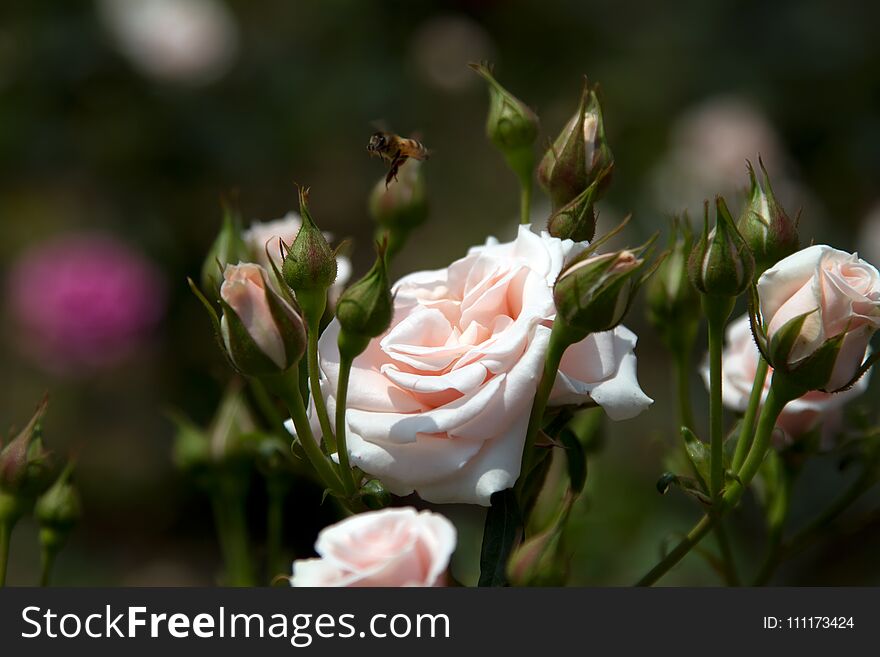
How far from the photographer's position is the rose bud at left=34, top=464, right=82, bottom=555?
900 mm

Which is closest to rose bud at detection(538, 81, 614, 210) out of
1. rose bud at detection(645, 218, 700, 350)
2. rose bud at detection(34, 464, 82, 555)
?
Result: rose bud at detection(645, 218, 700, 350)

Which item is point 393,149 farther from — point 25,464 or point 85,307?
point 85,307

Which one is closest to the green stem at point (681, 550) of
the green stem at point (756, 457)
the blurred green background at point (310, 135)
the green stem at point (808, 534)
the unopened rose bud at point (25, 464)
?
the green stem at point (756, 457)

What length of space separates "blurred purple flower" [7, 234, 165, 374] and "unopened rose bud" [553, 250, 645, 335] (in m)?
2.18

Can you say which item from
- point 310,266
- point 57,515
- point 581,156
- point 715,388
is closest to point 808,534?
point 715,388

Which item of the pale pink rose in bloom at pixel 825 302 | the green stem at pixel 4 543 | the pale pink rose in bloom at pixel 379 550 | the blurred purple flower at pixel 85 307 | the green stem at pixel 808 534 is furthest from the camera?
the blurred purple flower at pixel 85 307

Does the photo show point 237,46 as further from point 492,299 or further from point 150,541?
point 492,299

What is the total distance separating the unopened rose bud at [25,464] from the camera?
82 cm

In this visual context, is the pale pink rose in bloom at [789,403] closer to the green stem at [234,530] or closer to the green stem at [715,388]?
the green stem at [715,388]

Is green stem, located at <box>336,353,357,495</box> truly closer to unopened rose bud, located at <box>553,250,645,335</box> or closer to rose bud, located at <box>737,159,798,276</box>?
unopened rose bud, located at <box>553,250,645,335</box>

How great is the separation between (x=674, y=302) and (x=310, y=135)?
7.57ft

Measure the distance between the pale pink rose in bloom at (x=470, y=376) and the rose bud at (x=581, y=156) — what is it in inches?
2.9

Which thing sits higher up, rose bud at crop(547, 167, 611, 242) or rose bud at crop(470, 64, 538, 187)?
rose bud at crop(470, 64, 538, 187)

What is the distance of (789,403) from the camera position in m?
0.90
